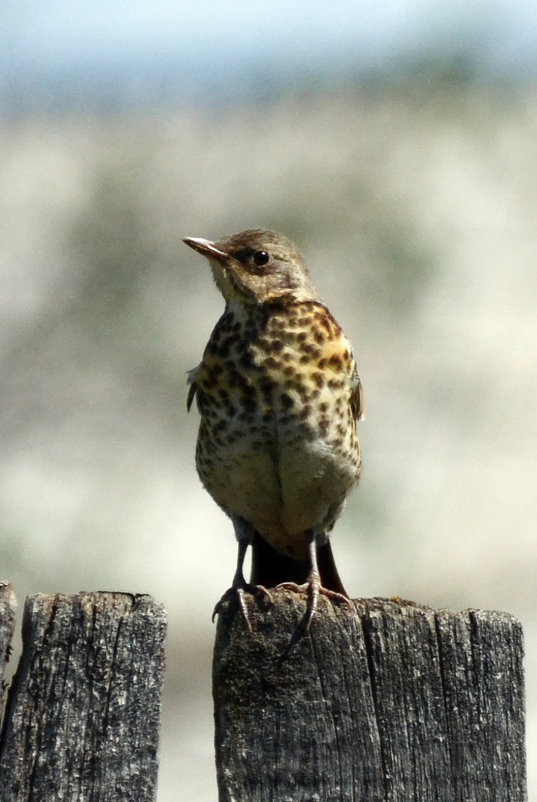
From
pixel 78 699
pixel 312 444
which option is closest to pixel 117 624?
pixel 78 699

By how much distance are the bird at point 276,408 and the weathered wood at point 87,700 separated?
224 cm

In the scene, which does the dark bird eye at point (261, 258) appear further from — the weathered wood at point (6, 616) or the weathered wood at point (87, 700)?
the weathered wood at point (6, 616)

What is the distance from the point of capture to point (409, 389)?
13109mm

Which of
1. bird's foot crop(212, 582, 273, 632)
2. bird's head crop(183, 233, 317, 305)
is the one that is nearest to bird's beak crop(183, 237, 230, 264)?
A: bird's head crop(183, 233, 317, 305)

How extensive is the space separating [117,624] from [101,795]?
36 centimetres

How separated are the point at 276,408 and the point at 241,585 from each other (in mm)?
1601

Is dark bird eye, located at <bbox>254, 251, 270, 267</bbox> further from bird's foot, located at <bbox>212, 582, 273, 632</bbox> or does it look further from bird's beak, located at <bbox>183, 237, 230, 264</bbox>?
bird's foot, located at <bbox>212, 582, 273, 632</bbox>

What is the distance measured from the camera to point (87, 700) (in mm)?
3461

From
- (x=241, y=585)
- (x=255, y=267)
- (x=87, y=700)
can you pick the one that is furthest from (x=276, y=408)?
(x=87, y=700)

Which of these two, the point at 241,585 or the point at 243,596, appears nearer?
the point at 243,596

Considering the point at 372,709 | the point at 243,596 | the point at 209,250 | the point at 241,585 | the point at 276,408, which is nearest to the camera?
the point at 372,709

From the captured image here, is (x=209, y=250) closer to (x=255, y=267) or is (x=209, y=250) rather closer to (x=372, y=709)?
(x=255, y=267)

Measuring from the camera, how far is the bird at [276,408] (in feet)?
19.4

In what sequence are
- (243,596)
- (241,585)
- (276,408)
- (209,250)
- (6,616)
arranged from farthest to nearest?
(209,250)
(276,408)
(241,585)
(243,596)
(6,616)
